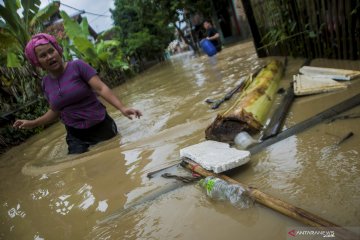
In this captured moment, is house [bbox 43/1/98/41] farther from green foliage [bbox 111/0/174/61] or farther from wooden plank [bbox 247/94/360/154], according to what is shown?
wooden plank [bbox 247/94/360/154]

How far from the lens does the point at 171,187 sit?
267cm

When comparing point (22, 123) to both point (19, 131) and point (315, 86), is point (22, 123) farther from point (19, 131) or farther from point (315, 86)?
point (315, 86)

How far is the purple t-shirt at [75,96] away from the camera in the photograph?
4.43 m

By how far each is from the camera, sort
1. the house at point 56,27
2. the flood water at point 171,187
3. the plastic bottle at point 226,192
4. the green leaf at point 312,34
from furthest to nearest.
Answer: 1. the house at point 56,27
2. the green leaf at point 312,34
3. the plastic bottle at point 226,192
4. the flood water at point 171,187

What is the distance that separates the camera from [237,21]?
20.0 meters

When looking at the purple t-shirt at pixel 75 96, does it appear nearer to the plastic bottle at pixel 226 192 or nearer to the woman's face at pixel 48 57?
the woman's face at pixel 48 57

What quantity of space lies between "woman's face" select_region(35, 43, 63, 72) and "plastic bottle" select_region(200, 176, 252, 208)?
269cm

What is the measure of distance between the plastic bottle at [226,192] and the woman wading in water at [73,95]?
1.98 meters

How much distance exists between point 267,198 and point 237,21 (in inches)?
757

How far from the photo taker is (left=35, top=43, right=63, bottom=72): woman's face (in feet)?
13.4

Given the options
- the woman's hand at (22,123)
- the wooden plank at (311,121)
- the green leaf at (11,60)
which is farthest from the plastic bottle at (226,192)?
the green leaf at (11,60)

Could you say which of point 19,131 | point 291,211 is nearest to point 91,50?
point 19,131

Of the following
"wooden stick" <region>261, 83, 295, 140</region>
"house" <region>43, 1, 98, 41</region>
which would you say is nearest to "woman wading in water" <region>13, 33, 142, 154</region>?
"wooden stick" <region>261, 83, 295, 140</region>

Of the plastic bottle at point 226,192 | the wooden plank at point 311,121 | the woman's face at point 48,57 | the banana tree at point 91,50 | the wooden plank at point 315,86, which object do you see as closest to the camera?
A: the plastic bottle at point 226,192
